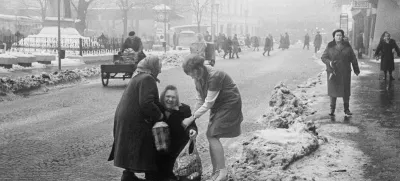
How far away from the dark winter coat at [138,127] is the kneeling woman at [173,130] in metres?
0.24

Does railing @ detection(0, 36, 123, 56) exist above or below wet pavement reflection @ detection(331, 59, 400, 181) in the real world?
above

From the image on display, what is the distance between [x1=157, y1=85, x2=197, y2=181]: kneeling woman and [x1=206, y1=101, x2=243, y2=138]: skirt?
0.38 metres

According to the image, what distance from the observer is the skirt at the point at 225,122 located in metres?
6.17

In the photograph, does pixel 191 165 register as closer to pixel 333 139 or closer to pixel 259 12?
pixel 333 139

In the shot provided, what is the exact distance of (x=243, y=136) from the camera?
31.4 feet

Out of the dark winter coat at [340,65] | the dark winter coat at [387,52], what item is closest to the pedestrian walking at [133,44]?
the dark winter coat at [387,52]

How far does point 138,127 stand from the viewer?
5.54m

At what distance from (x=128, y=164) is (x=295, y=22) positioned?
111 m

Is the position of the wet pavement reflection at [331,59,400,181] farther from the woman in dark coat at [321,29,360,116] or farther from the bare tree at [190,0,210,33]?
the bare tree at [190,0,210,33]

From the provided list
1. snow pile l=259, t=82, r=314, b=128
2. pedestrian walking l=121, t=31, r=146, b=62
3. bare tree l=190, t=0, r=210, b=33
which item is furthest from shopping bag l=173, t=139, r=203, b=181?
bare tree l=190, t=0, r=210, b=33

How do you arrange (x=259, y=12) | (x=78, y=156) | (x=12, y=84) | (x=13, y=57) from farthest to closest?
1. (x=259, y=12)
2. (x=13, y=57)
3. (x=12, y=84)
4. (x=78, y=156)

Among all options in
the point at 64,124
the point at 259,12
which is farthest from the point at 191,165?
the point at 259,12

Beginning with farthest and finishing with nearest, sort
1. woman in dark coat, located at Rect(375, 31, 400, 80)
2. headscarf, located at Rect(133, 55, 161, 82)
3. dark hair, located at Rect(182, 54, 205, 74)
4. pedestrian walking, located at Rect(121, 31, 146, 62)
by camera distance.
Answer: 1. pedestrian walking, located at Rect(121, 31, 146, 62)
2. woman in dark coat, located at Rect(375, 31, 400, 80)
3. dark hair, located at Rect(182, 54, 205, 74)
4. headscarf, located at Rect(133, 55, 161, 82)

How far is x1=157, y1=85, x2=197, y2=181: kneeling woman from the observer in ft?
19.1
